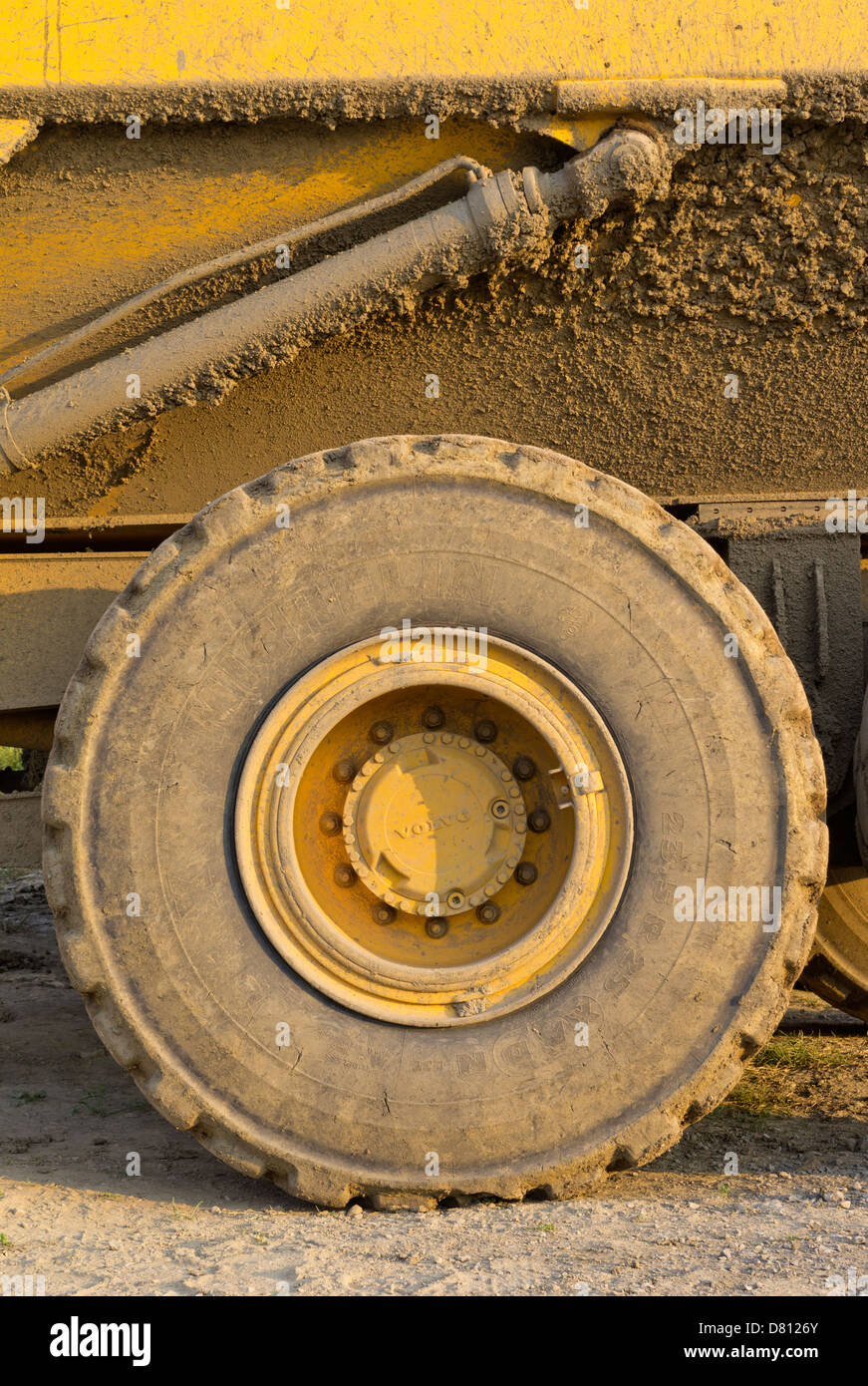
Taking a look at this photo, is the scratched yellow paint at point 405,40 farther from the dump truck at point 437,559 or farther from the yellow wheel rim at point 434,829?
the yellow wheel rim at point 434,829

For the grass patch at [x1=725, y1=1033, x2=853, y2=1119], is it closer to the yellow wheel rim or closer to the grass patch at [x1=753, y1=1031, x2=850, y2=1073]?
the grass patch at [x1=753, y1=1031, x2=850, y2=1073]

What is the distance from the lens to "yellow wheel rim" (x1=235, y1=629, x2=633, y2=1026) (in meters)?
2.86

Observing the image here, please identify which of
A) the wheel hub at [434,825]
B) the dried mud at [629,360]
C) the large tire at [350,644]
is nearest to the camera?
the large tire at [350,644]

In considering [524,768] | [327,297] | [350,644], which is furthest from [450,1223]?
[327,297]

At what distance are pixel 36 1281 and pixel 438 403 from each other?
93.0 inches

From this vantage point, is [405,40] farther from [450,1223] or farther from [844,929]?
[450,1223]

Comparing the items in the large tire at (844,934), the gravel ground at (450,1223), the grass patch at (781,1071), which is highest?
the large tire at (844,934)

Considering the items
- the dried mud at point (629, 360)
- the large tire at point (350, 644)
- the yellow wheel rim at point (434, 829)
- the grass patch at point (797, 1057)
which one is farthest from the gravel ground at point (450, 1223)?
the dried mud at point (629, 360)

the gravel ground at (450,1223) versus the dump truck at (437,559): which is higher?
the dump truck at (437,559)

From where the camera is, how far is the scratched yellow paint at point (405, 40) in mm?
3150

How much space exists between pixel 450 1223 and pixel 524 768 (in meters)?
1.04

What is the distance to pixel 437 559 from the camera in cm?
297

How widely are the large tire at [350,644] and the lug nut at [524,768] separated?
243 millimetres

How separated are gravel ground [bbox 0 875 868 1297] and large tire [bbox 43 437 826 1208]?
15 centimetres
